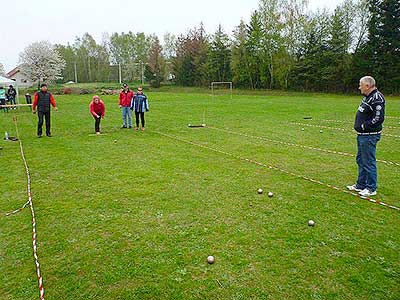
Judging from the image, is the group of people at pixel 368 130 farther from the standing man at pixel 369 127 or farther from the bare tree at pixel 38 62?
the bare tree at pixel 38 62

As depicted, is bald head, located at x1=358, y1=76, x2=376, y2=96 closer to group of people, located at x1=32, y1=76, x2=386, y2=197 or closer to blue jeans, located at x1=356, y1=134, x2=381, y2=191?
group of people, located at x1=32, y1=76, x2=386, y2=197

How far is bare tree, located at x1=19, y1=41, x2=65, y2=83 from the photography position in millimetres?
58781

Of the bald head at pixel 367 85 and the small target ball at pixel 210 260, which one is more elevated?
the bald head at pixel 367 85

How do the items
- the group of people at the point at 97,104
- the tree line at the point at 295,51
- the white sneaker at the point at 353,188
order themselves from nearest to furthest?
1. the white sneaker at the point at 353,188
2. the group of people at the point at 97,104
3. the tree line at the point at 295,51

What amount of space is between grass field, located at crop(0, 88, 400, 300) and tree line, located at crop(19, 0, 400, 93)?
115 ft

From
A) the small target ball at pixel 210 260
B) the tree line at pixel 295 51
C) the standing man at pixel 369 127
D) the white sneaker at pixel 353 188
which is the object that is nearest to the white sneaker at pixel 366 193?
the standing man at pixel 369 127

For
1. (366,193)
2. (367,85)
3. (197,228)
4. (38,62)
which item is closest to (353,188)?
(366,193)

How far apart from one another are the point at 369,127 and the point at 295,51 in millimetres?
43060

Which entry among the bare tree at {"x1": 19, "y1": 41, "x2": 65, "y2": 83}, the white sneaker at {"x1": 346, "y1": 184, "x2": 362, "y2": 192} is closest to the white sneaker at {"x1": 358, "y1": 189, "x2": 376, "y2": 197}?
the white sneaker at {"x1": 346, "y1": 184, "x2": 362, "y2": 192}

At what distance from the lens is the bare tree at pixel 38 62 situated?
58.8m

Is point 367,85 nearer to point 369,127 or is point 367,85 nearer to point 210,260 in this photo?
point 369,127

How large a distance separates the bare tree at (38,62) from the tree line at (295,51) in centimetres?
1753

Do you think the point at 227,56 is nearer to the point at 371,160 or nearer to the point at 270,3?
the point at 270,3

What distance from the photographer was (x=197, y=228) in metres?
4.53
